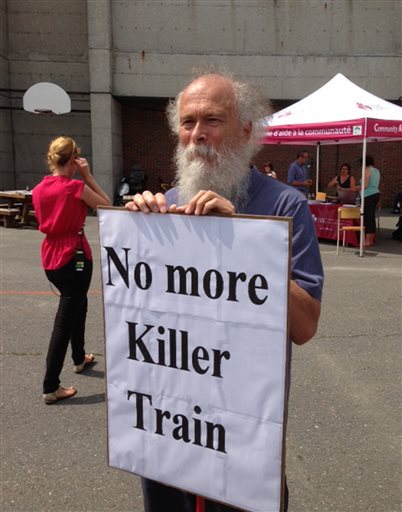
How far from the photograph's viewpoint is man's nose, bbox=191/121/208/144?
157cm

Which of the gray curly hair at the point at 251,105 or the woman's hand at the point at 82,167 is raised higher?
the gray curly hair at the point at 251,105

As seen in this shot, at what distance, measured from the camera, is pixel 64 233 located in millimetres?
3492

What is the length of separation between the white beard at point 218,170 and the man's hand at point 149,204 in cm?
21

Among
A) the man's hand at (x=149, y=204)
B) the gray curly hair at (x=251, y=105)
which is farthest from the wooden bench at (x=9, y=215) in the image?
the man's hand at (x=149, y=204)

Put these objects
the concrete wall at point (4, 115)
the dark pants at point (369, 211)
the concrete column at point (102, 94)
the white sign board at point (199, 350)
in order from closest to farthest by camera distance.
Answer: the white sign board at point (199, 350) → the dark pants at point (369, 211) → the concrete column at point (102, 94) → the concrete wall at point (4, 115)

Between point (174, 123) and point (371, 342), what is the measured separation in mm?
3572

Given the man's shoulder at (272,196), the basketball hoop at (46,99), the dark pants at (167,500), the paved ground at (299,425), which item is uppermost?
the basketball hoop at (46,99)

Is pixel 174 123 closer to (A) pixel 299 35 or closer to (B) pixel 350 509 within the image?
(B) pixel 350 509

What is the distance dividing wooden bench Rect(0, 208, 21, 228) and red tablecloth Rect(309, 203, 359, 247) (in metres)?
7.50

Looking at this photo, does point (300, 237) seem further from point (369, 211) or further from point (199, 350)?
point (369, 211)

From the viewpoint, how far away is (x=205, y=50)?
15812mm

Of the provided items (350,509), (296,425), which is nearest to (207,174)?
(350,509)

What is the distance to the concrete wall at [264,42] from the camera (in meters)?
15.5

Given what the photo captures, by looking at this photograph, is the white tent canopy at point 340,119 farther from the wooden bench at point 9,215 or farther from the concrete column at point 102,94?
the concrete column at point 102,94
